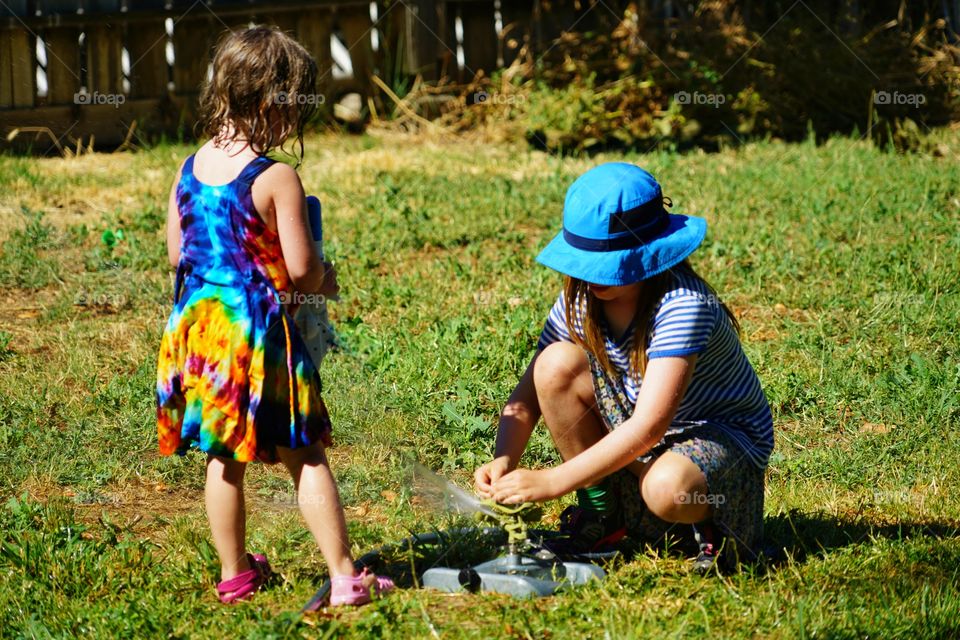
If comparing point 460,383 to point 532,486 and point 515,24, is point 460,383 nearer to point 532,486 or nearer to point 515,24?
point 532,486

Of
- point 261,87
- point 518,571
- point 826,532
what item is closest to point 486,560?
point 518,571

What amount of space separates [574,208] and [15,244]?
3.78m

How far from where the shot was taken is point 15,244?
5.54 m

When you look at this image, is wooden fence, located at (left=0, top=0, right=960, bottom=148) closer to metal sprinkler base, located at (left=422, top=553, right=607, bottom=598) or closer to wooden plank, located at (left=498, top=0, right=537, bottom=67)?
wooden plank, located at (left=498, top=0, right=537, bottom=67)

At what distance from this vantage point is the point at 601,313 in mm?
2820

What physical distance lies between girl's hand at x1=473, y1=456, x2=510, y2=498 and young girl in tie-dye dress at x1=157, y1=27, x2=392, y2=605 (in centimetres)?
35

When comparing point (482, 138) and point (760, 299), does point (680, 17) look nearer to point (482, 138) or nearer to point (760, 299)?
point (482, 138)

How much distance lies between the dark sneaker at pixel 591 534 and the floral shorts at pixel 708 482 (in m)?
0.03

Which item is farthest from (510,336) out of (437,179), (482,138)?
(482,138)

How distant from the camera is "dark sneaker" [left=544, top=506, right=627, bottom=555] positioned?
298 centimetres

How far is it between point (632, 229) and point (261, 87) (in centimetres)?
91

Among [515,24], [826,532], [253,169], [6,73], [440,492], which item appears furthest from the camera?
[515,24]

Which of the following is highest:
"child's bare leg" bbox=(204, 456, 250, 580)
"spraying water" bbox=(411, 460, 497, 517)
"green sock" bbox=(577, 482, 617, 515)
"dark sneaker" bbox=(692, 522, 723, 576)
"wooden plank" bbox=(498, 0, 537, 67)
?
"wooden plank" bbox=(498, 0, 537, 67)

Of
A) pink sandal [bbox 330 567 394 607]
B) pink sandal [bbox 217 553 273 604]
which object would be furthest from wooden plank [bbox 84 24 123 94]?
pink sandal [bbox 330 567 394 607]
